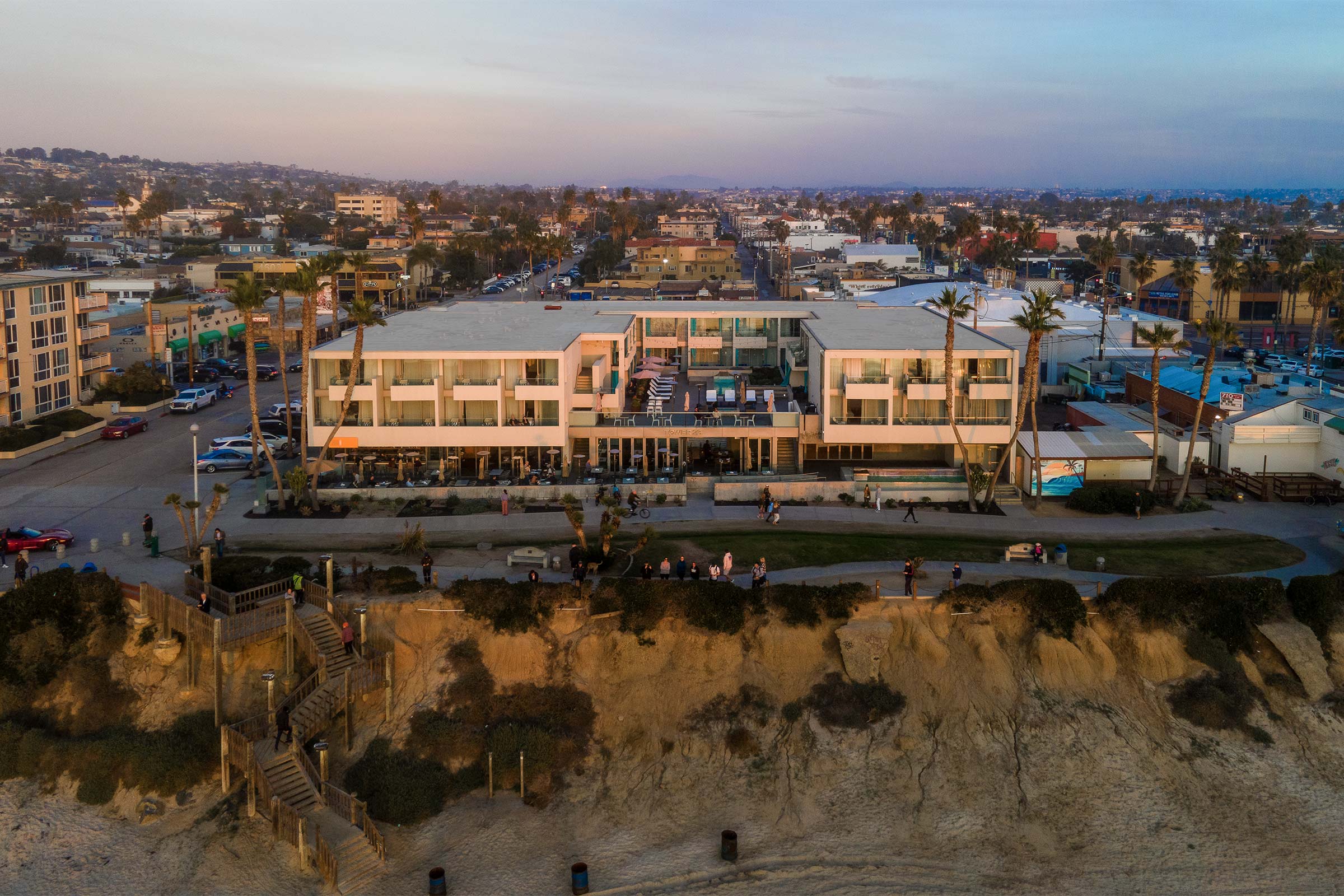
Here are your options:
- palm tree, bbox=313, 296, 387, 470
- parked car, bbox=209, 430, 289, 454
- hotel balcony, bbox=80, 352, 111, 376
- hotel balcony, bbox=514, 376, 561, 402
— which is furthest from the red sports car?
hotel balcony, bbox=80, 352, 111, 376

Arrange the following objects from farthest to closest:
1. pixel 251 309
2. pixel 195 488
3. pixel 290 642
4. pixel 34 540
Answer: pixel 251 309 < pixel 195 488 < pixel 34 540 < pixel 290 642

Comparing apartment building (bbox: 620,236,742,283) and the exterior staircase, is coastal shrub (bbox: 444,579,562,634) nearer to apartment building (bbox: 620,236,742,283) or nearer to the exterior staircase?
the exterior staircase

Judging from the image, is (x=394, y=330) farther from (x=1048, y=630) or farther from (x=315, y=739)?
(x=1048, y=630)

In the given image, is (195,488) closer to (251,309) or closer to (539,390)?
(251,309)

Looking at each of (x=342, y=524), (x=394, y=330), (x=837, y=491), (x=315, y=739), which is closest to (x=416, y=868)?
(x=315, y=739)

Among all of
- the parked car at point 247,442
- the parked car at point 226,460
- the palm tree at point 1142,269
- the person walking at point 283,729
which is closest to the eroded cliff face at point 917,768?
the person walking at point 283,729

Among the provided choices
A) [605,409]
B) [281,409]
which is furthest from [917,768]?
[281,409]

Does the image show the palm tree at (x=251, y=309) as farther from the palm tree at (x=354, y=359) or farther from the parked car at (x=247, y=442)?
the parked car at (x=247, y=442)
